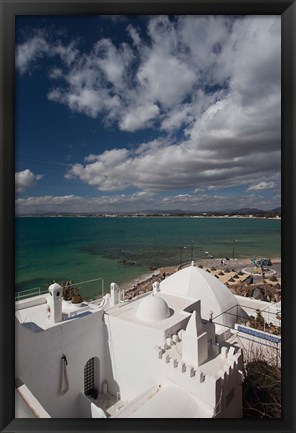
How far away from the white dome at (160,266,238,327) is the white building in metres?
0.45

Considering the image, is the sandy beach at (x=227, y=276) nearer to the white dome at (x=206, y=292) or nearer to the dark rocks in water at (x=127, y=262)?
the dark rocks in water at (x=127, y=262)

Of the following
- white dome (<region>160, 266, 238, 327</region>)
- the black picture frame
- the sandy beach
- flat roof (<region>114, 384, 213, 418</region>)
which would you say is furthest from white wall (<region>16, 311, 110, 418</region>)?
the sandy beach

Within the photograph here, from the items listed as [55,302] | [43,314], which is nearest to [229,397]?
[55,302]

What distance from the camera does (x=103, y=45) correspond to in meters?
2.05

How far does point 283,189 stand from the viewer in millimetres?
1277

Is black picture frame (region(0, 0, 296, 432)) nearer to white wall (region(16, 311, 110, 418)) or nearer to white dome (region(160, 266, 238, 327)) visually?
white wall (region(16, 311, 110, 418))

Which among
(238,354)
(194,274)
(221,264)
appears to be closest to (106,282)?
(221,264)

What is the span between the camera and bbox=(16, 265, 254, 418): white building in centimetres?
245

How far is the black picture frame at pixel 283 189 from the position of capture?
1265mm

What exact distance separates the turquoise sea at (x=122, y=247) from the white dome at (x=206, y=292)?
8.35 metres

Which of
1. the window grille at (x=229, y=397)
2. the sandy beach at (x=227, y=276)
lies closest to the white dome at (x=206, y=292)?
the window grille at (x=229, y=397)

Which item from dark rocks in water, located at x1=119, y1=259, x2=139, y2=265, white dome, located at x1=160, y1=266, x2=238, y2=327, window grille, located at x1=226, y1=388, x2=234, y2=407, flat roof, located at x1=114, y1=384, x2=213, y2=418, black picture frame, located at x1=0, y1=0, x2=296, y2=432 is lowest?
dark rocks in water, located at x1=119, y1=259, x2=139, y2=265

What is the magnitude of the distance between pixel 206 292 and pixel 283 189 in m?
3.82

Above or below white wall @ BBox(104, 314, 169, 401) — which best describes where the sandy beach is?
below
